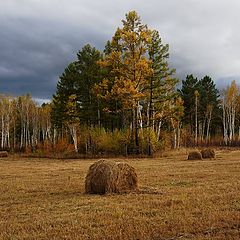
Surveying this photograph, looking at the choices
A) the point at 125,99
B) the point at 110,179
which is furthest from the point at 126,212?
the point at 125,99

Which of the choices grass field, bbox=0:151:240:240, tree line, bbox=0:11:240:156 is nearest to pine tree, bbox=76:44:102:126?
tree line, bbox=0:11:240:156

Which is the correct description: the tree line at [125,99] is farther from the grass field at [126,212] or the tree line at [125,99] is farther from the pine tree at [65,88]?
the grass field at [126,212]

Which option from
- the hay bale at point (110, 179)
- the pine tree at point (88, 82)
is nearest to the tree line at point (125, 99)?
the pine tree at point (88, 82)

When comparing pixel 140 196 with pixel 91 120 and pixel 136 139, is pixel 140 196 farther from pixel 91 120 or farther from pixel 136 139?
pixel 91 120

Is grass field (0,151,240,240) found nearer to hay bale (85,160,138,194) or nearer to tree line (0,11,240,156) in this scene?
hay bale (85,160,138,194)

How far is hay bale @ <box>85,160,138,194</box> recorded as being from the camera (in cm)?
1430

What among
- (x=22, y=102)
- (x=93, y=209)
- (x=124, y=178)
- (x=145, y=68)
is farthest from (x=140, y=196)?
(x=22, y=102)

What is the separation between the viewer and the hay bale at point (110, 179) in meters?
14.3

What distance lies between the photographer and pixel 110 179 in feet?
47.0

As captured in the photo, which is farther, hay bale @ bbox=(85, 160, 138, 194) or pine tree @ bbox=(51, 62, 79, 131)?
pine tree @ bbox=(51, 62, 79, 131)

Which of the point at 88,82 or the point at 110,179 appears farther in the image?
the point at 88,82

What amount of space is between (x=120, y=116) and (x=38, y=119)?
37096 millimetres

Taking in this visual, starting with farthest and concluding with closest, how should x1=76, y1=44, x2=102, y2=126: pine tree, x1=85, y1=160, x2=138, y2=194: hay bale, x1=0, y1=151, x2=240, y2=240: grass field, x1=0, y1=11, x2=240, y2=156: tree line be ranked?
x1=76, y1=44, x2=102, y2=126: pine tree
x1=0, y1=11, x2=240, y2=156: tree line
x1=85, y1=160, x2=138, y2=194: hay bale
x1=0, y1=151, x2=240, y2=240: grass field

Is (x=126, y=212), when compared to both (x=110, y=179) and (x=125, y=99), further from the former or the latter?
(x=125, y=99)
